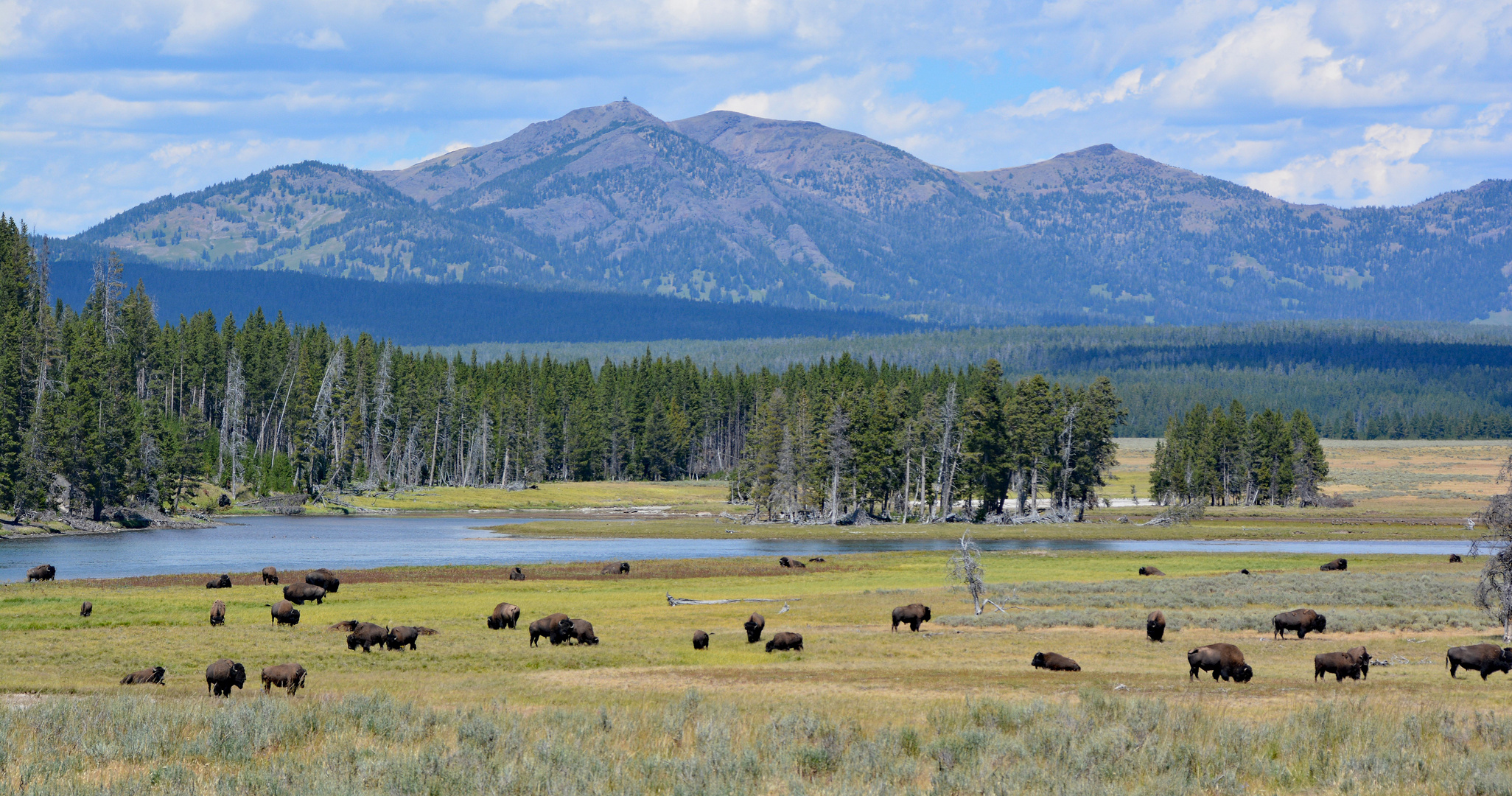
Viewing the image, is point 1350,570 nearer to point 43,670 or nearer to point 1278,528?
point 1278,528

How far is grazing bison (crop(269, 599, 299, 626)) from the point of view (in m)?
39.5

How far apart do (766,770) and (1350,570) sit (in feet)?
187

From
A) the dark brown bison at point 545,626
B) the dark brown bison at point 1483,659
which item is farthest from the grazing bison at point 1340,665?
the dark brown bison at point 545,626

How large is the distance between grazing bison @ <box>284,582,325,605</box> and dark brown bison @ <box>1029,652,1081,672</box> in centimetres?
3108

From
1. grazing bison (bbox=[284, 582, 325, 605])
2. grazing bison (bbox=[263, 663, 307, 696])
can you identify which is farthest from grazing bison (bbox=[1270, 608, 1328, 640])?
grazing bison (bbox=[284, 582, 325, 605])

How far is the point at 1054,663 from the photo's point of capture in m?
30.0

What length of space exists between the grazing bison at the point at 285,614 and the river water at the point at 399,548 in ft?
87.6

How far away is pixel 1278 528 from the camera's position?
108 metres

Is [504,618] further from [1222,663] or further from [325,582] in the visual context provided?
[1222,663]

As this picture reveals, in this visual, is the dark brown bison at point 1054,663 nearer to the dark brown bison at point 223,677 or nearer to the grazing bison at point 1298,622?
the grazing bison at point 1298,622

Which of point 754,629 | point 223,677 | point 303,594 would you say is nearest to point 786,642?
point 754,629

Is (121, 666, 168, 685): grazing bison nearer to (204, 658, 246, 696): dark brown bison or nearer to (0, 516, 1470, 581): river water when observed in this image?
(204, 658, 246, 696): dark brown bison

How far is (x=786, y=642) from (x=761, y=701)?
36.2ft

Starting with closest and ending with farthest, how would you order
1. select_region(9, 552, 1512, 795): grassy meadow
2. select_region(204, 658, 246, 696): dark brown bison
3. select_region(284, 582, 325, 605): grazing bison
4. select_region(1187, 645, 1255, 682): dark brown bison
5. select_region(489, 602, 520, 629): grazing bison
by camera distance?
select_region(9, 552, 1512, 795): grassy meadow
select_region(204, 658, 246, 696): dark brown bison
select_region(1187, 645, 1255, 682): dark brown bison
select_region(489, 602, 520, 629): grazing bison
select_region(284, 582, 325, 605): grazing bison
